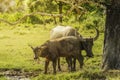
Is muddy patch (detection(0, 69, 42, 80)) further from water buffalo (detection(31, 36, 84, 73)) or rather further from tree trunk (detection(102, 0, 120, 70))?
tree trunk (detection(102, 0, 120, 70))

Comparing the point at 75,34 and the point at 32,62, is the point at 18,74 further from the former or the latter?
the point at 75,34

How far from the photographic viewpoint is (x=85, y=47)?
500 inches

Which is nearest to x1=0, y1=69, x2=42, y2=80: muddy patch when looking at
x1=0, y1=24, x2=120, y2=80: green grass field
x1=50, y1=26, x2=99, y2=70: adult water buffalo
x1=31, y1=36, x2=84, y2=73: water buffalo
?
x1=0, y1=24, x2=120, y2=80: green grass field

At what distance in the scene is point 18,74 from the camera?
40.8ft

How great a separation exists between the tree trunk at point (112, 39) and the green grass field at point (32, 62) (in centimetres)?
48

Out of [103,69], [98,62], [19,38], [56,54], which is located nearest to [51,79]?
[56,54]

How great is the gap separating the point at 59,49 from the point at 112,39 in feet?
5.18

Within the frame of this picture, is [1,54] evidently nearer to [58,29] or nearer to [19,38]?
[58,29]

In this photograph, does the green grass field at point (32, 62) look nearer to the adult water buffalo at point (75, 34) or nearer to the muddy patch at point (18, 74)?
the muddy patch at point (18, 74)

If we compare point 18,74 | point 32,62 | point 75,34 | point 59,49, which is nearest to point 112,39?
point 59,49

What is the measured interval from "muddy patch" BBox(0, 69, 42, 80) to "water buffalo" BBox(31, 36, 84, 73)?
0.60 meters

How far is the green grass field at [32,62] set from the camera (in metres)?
11.0

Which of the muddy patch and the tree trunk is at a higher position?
the tree trunk

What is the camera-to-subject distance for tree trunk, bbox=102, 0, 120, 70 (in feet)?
39.3
